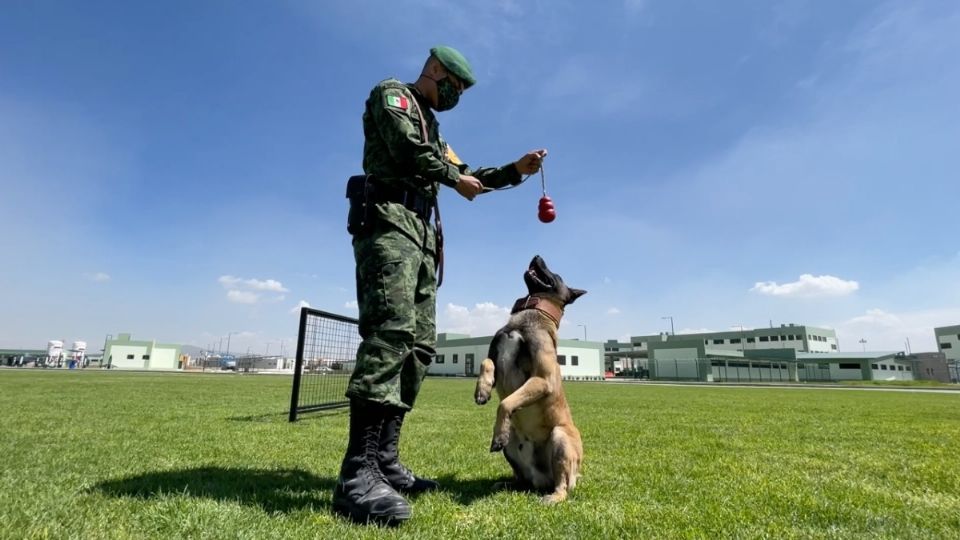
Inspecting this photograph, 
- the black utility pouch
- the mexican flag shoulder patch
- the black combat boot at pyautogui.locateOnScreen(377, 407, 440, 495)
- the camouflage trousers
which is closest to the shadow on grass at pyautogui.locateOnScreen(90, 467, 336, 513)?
the black combat boot at pyautogui.locateOnScreen(377, 407, 440, 495)

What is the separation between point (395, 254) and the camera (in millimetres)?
2707

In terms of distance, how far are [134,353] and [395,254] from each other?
332 feet

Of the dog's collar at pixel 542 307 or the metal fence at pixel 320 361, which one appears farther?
the metal fence at pixel 320 361

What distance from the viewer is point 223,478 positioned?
318cm

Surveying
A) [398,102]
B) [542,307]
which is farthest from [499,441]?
[398,102]

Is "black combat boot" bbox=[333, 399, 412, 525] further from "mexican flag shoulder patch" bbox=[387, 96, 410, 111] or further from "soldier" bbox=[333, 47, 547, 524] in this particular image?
"mexican flag shoulder patch" bbox=[387, 96, 410, 111]

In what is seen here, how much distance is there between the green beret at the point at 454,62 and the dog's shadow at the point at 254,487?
2819mm

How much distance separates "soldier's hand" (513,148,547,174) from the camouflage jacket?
727 mm

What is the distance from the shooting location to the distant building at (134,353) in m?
80.1

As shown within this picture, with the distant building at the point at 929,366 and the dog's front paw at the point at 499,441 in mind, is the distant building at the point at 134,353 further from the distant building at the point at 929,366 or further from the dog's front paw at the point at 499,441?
the distant building at the point at 929,366

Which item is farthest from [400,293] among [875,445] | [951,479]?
[875,445]

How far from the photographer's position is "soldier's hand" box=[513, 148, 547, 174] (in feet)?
11.6

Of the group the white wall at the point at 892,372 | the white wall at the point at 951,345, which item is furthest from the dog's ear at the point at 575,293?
the white wall at the point at 951,345

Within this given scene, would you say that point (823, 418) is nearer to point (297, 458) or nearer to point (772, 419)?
point (772, 419)
